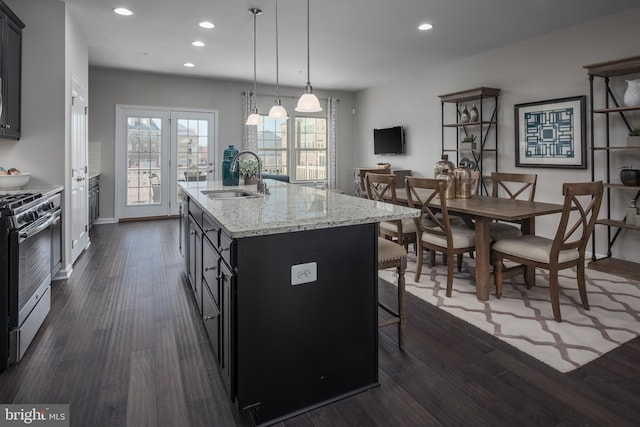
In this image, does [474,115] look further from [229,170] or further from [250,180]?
[229,170]

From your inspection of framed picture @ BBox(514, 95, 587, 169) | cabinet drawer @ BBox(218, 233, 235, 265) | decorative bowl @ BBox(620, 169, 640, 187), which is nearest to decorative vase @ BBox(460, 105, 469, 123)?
framed picture @ BBox(514, 95, 587, 169)

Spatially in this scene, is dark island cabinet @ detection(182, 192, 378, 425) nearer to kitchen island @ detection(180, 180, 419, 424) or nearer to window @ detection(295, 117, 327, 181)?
kitchen island @ detection(180, 180, 419, 424)

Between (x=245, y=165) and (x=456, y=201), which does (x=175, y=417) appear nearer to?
(x=245, y=165)

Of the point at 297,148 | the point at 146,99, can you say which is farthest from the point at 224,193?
the point at 297,148

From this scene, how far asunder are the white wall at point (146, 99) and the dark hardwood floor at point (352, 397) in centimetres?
457

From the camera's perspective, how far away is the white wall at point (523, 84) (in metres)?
4.02

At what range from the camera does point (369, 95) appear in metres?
8.15

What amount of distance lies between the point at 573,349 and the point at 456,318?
685 millimetres

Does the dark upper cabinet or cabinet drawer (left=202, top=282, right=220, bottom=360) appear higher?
the dark upper cabinet

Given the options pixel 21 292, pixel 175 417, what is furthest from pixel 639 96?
pixel 21 292

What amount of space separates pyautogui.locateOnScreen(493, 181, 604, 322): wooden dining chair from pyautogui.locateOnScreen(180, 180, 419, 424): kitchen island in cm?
136

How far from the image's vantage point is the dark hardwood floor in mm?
1603

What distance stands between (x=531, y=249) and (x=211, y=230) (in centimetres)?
225

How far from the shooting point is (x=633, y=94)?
3602 mm
